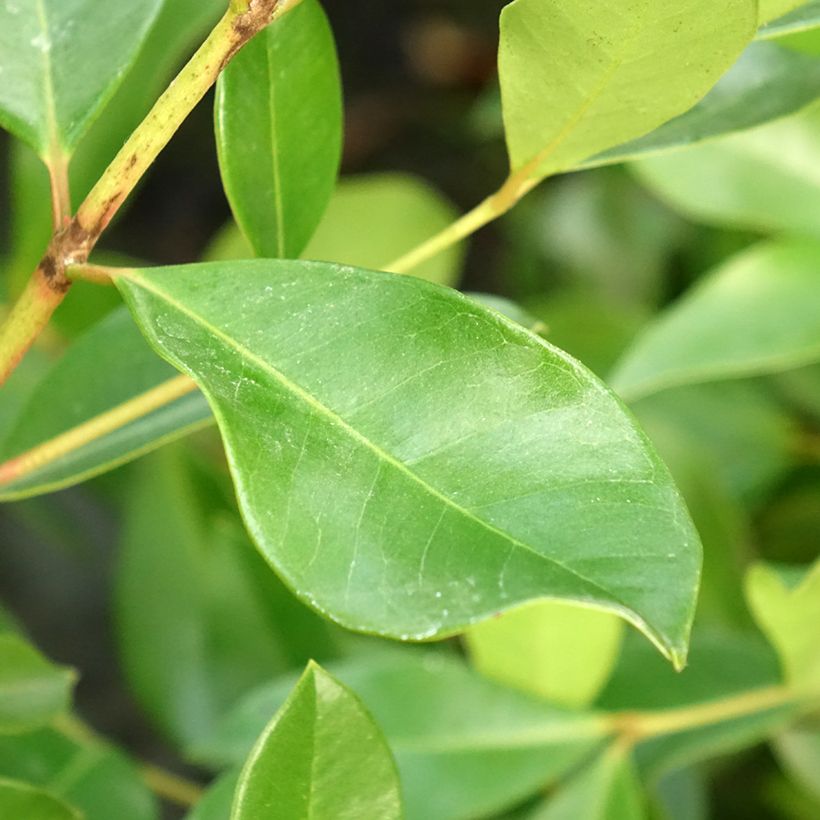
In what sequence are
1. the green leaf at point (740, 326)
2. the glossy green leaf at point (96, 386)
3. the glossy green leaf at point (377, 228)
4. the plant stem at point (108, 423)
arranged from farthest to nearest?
the glossy green leaf at point (377, 228) < the green leaf at point (740, 326) < the glossy green leaf at point (96, 386) < the plant stem at point (108, 423)

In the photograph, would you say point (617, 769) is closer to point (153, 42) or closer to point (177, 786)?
point (177, 786)

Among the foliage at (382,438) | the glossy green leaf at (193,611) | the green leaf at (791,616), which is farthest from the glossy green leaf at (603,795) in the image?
the glossy green leaf at (193,611)

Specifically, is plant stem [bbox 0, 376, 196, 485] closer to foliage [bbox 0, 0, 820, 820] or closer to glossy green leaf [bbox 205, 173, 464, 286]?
foliage [bbox 0, 0, 820, 820]

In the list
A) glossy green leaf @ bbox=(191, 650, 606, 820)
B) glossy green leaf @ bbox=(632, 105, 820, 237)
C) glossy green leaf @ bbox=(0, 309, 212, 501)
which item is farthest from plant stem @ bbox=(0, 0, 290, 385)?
glossy green leaf @ bbox=(632, 105, 820, 237)

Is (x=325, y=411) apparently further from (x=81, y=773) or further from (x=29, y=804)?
(x=81, y=773)

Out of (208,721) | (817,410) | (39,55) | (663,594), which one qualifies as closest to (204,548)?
(208,721)

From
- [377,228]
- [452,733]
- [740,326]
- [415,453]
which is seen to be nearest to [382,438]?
[415,453]

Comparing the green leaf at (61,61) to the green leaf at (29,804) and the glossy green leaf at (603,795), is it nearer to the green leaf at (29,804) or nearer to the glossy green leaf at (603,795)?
the green leaf at (29,804)

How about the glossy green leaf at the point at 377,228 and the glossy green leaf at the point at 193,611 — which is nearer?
the glossy green leaf at the point at 193,611
